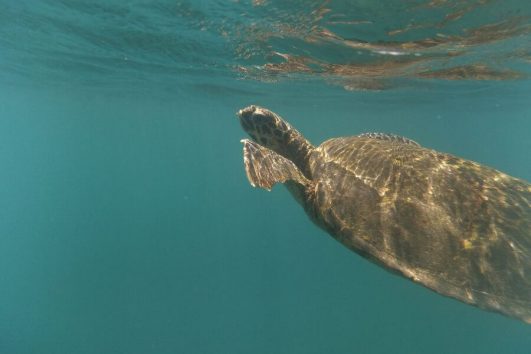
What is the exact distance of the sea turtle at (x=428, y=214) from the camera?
3.95 m

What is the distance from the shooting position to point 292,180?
5.25 m

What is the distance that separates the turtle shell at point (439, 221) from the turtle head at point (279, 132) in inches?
65.0

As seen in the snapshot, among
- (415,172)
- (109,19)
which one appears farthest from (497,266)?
(109,19)

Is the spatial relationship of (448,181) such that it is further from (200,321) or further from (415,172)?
(200,321)

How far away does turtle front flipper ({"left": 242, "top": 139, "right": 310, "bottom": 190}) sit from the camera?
4887 millimetres

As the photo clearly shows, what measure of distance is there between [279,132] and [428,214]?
3520mm

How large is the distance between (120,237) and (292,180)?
65.2 m

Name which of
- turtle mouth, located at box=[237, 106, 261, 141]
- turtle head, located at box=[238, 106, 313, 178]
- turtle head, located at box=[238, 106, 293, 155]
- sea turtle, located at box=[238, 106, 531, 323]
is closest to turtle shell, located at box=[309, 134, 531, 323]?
Answer: sea turtle, located at box=[238, 106, 531, 323]

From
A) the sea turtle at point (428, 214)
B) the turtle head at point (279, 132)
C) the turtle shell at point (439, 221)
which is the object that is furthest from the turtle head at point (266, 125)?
the turtle shell at point (439, 221)

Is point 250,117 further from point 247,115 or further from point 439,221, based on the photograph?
point 439,221

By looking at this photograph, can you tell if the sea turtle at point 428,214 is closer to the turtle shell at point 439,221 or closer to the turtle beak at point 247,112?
the turtle shell at point 439,221

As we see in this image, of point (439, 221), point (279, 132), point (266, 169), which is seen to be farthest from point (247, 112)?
point (439, 221)

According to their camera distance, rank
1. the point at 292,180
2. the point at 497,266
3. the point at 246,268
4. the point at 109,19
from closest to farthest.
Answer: the point at 497,266 < the point at 292,180 < the point at 109,19 < the point at 246,268

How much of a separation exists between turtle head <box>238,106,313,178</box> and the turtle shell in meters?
1.65
